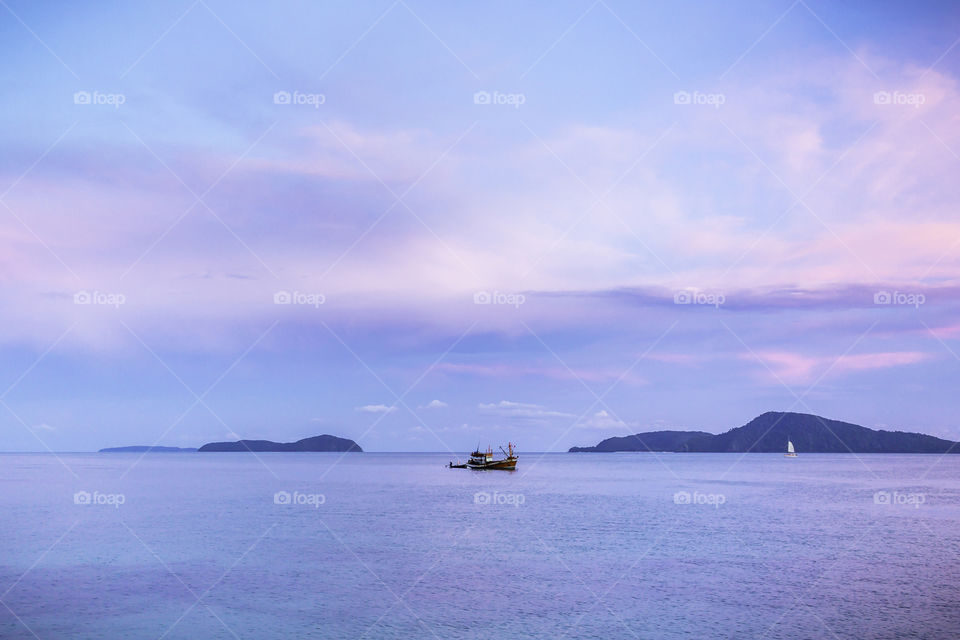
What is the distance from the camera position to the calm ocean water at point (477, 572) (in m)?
30.6

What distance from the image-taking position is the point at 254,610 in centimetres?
3262

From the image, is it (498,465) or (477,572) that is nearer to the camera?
(477,572)

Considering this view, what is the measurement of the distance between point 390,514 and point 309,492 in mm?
39887

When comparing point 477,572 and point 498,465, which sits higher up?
point 498,465

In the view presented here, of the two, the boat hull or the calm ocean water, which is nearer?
the calm ocean water

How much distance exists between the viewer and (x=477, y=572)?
41.2 metres

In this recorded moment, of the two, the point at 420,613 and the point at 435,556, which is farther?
the point at 435,556

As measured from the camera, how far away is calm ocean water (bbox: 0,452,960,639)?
30.6m

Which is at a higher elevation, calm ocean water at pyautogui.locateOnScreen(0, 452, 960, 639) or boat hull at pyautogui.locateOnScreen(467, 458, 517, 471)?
boat hull at pyautogui.locateOnScreen(467, 458, 517, 471)

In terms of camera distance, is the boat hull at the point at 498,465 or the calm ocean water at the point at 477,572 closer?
the calm ocean water at the point at 477,572

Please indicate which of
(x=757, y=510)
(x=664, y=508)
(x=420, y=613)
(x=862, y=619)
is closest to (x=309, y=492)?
(x=664, y=508)

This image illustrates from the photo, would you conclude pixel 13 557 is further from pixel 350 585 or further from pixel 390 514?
pixel 390 514

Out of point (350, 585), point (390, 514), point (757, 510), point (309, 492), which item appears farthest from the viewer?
point (309, 492)

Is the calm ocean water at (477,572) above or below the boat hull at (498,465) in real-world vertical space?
below
